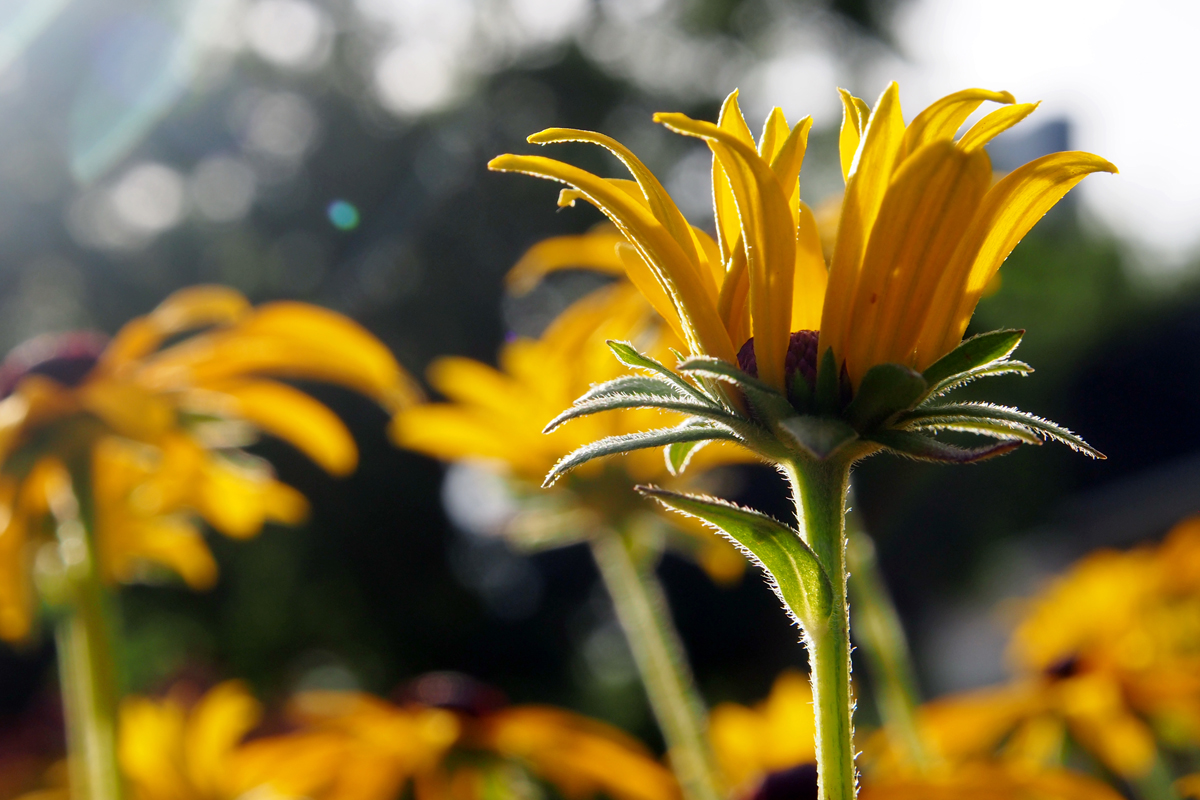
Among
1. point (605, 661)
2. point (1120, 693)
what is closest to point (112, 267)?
point (605, 661)

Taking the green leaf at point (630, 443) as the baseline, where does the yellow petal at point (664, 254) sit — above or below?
above

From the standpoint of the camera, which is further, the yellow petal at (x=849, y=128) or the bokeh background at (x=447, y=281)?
Result: the bokeh background at (x=447, y=281)

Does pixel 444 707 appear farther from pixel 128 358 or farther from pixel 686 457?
pixel 686 457

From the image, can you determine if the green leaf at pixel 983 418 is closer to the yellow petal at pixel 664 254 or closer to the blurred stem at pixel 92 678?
the yellow petal at pixel 664 254

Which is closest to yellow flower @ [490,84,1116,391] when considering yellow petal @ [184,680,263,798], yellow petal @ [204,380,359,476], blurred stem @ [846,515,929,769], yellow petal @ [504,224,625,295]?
blurred stem @ [846,515,929,769]

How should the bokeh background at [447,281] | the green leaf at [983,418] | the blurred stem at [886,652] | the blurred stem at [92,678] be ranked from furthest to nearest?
the bokeh background at [447,281]
the blurred stem at [886,652]
the blurred stem at [92,678]
the green leaf at [983,418]

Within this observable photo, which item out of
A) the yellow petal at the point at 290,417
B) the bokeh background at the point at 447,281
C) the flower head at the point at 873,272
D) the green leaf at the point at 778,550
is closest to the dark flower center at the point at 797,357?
the flower head at the point at 873,272

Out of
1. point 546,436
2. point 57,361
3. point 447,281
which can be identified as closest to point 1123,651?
point 546,436
